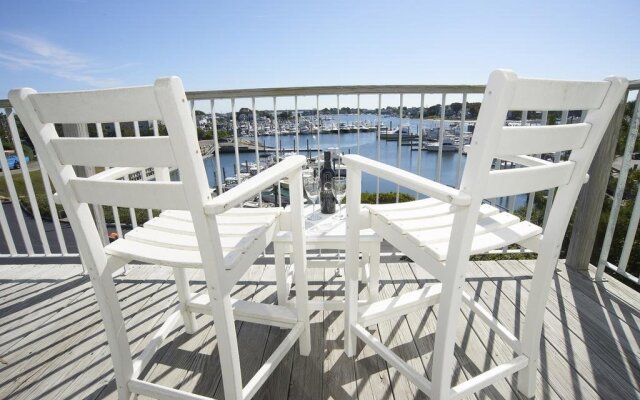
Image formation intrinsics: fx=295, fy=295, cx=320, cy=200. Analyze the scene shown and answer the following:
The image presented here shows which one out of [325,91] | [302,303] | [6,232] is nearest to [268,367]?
[302,303]

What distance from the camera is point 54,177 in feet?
2.70

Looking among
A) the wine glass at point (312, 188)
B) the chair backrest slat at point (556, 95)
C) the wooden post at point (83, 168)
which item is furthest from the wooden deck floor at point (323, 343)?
the chair backrest slat at point (556, 95)

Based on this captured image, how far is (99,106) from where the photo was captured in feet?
2.22

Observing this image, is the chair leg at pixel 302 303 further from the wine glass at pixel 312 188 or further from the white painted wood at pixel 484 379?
the white painted wood at pixel 484 379

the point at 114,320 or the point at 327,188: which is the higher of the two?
the point at 327,188

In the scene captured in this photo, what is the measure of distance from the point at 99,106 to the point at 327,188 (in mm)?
1056

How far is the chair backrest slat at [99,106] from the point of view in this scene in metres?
0.63

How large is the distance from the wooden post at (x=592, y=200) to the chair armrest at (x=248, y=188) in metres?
1.86

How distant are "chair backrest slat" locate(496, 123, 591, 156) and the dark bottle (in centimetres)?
94

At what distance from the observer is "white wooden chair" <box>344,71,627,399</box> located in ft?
2.18

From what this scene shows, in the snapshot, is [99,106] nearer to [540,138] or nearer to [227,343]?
[227,343]

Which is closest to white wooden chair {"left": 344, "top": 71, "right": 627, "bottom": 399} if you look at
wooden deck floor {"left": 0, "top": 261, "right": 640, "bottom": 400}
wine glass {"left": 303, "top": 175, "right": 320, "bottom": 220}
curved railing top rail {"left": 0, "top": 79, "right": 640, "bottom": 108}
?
wooden deck floor {"left": 0, "top": 261, "right": 640, "bottom": 400}

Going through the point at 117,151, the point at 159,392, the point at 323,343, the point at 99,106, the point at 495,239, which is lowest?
the point at 323,343

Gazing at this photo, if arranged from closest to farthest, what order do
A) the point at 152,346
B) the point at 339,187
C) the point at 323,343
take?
1. the point at 152,346
2. the point at 323,343
3. the point at 339,187
